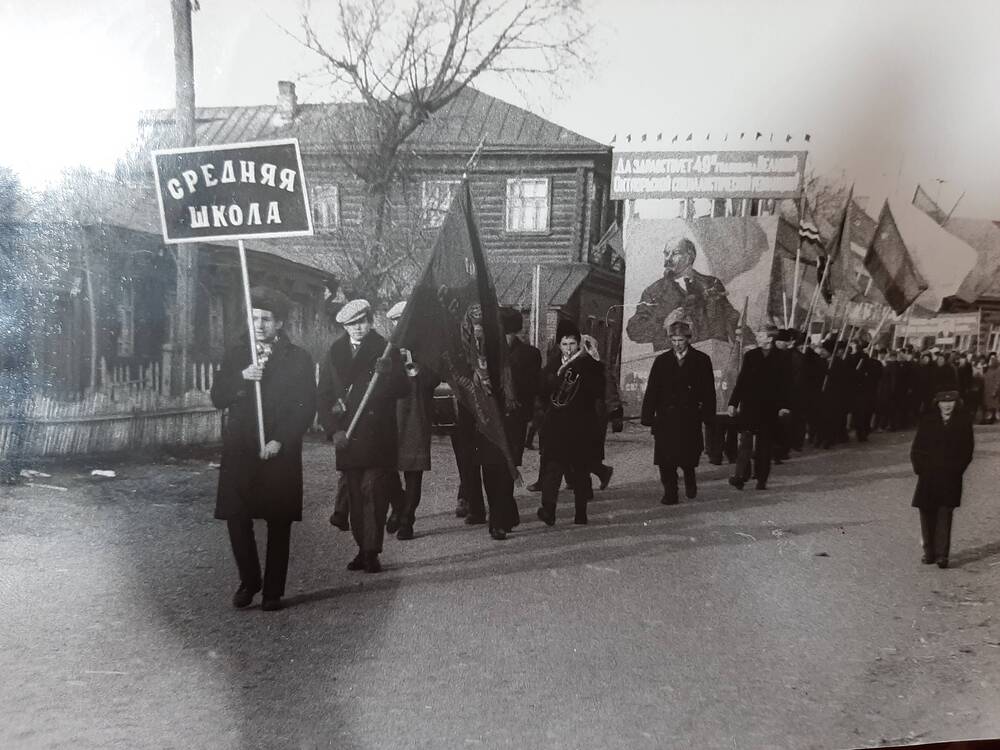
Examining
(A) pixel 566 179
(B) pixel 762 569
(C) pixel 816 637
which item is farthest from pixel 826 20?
(C) pixel 816 637

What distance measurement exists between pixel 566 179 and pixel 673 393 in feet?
3.03

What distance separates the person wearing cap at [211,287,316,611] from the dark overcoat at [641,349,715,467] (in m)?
1.30

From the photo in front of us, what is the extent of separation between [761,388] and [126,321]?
93.2 inches

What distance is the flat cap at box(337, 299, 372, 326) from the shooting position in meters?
2.99

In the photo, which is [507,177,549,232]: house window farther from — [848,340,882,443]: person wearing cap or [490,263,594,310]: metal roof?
[848,340,882,443]: person wearing cap

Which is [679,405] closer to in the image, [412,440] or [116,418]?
[412,440]

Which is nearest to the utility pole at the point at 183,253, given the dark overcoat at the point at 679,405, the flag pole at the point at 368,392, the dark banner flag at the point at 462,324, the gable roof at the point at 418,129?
the gable roof at the point at 418,129

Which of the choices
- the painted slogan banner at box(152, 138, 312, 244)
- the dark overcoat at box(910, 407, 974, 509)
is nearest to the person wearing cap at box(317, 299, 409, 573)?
the painted slogan banner at box(152, 138, 312, 244)

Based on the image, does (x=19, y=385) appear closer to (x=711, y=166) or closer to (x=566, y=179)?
(x=566, y=179)

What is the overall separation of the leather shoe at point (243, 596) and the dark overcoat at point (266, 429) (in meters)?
0.24

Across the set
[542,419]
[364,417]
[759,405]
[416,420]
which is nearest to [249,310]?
[364,417]

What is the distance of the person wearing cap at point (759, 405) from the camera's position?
345 centimetres

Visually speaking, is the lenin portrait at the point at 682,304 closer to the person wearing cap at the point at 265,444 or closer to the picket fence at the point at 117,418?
the person wearing cap at the point at 265,444

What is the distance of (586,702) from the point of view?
3.08 meters
